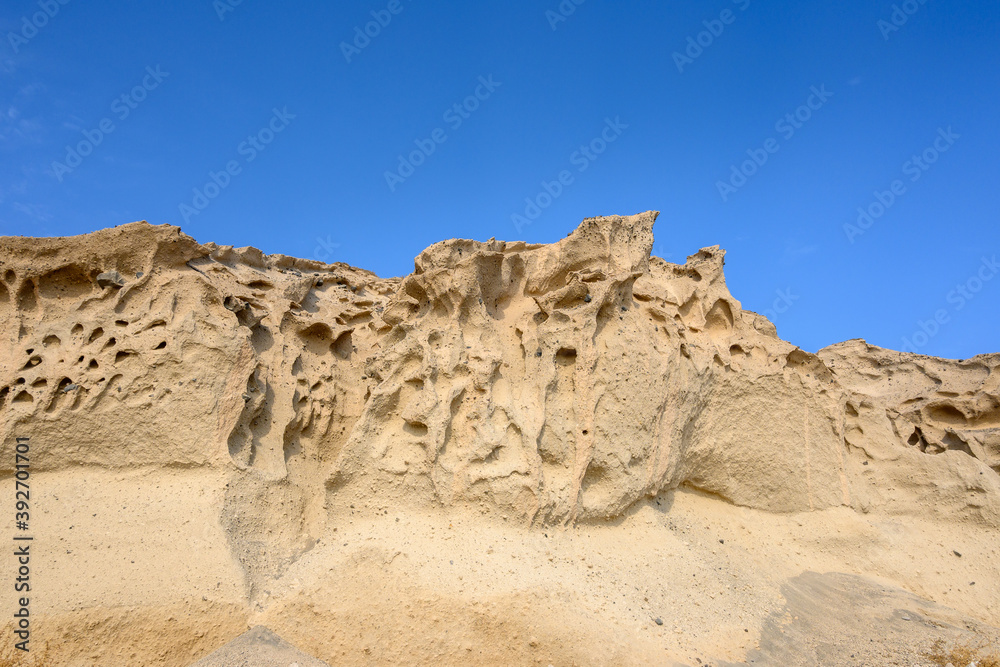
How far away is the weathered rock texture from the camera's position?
5.58 m

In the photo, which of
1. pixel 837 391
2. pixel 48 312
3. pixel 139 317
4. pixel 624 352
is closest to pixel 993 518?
pixel 837 391

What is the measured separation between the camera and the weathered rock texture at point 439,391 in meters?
5.58

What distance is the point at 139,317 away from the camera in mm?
6094

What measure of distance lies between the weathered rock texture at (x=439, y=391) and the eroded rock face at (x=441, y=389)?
21 millimetres

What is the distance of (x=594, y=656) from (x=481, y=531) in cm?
135

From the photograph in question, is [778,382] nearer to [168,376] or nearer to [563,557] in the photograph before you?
[563,557]

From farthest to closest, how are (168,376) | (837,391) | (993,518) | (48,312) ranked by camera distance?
(837,391) < (993,518) < (48,312) < (168,376)

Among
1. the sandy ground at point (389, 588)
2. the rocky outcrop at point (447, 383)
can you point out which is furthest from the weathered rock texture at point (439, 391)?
the sandy ground at point (389, 588)

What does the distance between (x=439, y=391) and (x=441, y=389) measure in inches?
1.2

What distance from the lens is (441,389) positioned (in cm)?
592

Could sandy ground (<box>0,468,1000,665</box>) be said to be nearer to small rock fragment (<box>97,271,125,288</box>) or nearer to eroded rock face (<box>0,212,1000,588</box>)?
eroded rock face (<box>0,212,1000,588</box>)

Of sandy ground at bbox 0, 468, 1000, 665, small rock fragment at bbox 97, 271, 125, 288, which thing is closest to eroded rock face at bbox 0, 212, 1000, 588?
small rock fragment at bbox 97, 271, 125, 288

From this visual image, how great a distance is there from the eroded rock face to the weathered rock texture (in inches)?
0.8

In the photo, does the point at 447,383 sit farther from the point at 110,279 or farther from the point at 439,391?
the point at 110,279
